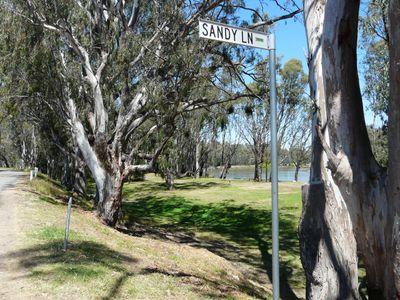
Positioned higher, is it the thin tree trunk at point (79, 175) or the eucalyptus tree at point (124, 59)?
the eucalyptus tree at point (124, 59)

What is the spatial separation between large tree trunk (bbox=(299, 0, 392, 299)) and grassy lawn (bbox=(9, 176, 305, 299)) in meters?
1.71

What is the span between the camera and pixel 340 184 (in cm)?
534

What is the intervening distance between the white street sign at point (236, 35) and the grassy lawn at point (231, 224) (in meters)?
6.48

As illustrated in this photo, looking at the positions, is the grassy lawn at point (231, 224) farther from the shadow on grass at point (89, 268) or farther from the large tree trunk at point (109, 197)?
the shadow on grass at point (89, 268)

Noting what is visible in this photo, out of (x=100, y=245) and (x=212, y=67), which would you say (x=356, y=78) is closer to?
(x=100, y=245)

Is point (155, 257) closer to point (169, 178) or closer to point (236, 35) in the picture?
point (236, 35)

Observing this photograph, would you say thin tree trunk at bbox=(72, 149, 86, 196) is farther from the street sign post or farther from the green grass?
the street sign post

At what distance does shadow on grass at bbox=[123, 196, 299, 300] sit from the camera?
1216 centimetres

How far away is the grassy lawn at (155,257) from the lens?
573cm

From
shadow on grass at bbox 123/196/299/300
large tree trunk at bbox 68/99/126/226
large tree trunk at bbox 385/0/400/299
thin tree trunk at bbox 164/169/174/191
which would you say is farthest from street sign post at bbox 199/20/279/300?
thin tree trunk at bbox 164/169/174/191

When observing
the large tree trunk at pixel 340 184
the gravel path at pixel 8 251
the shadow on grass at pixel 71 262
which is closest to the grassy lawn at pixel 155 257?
the shadow on grass at pixel 71 262

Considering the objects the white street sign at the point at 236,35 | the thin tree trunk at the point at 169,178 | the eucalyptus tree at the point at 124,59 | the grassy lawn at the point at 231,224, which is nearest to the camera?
the white street sign at the point at 236,35

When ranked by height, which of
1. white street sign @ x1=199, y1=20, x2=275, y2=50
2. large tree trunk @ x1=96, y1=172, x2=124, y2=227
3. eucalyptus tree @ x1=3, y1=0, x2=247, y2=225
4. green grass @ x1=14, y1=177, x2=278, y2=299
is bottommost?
green grass @ x1=14, y1=177, x2=278, y2=299

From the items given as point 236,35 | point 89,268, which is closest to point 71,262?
point 89,268
